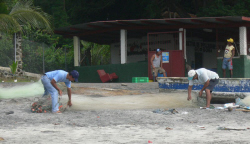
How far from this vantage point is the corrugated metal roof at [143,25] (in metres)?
17.8

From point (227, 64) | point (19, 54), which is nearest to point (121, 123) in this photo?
point (227, 64)

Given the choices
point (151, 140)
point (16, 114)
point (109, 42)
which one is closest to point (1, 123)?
point (16, 114)

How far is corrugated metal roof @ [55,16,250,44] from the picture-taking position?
17766 millimetres

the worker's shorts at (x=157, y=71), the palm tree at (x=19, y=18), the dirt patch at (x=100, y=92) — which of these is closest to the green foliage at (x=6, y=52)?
the palm tree at (x=19, y=18)

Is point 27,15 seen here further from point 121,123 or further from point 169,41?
point 121,123

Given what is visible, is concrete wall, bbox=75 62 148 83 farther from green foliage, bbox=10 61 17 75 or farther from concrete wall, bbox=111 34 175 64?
green foliage, bbox=10 61 17 75

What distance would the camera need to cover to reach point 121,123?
8.78 m

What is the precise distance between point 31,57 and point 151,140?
17003 mm

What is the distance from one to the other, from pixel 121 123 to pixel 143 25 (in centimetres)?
1172

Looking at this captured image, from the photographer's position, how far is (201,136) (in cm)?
730

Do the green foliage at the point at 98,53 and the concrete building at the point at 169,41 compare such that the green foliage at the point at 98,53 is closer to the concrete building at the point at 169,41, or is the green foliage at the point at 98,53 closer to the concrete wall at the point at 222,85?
the concrete building at the point at 169,41

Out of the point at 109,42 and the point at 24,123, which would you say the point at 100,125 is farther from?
the point at 109,42

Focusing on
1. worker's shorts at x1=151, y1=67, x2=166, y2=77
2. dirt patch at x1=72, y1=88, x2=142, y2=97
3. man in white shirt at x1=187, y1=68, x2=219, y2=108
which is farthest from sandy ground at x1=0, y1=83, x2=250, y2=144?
worker's shorts at x1=151, y1=67, x2=166, y2=77

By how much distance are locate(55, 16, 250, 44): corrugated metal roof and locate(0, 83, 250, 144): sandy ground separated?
617cm
